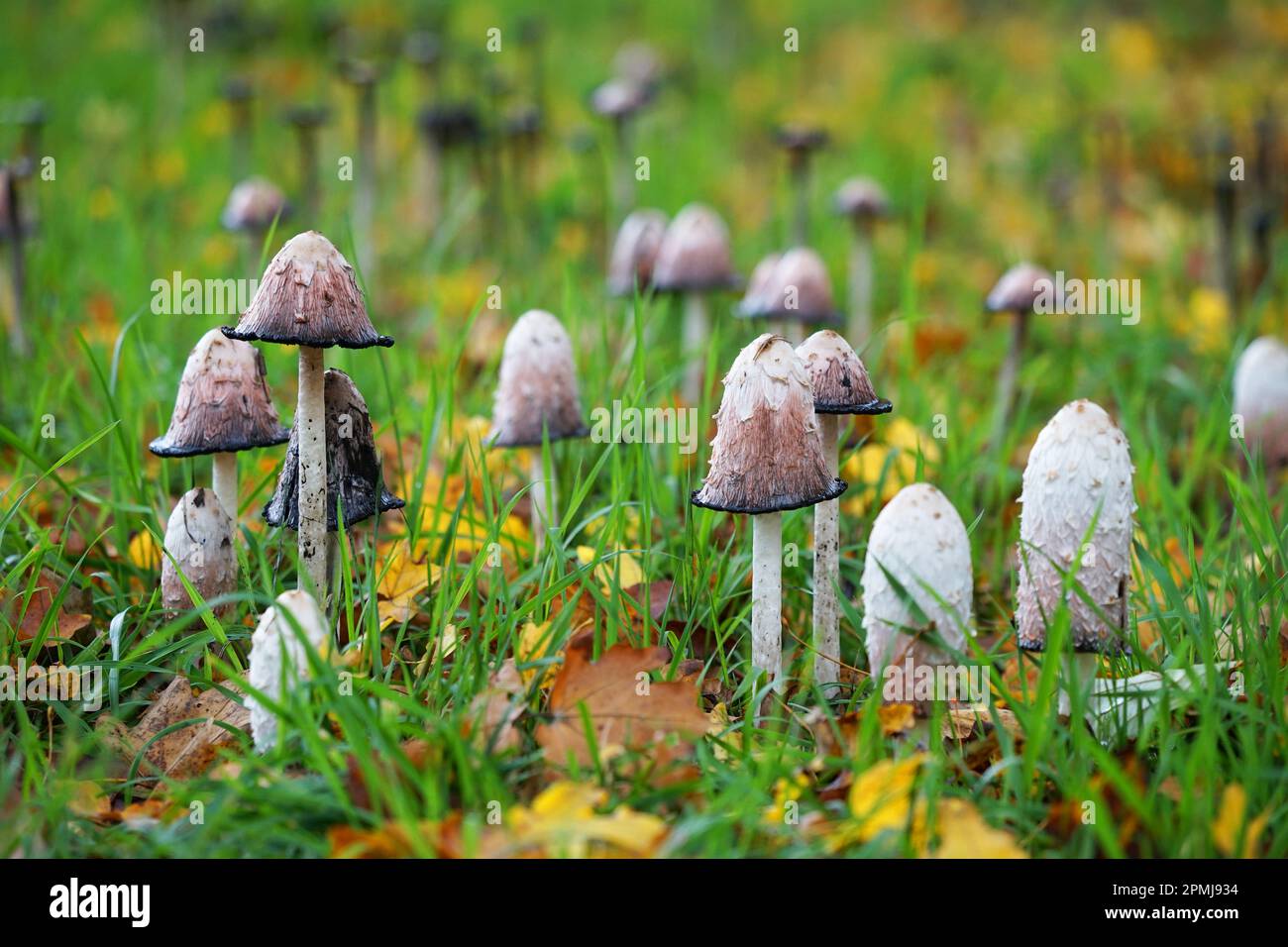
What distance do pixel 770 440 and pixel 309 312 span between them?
1039 mm

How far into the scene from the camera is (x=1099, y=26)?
12203 mm

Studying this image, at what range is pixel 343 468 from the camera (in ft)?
9.96

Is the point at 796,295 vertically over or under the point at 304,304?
over

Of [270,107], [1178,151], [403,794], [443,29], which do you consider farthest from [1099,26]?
[403,794]

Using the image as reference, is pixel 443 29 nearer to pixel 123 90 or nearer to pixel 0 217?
pixel 123 90

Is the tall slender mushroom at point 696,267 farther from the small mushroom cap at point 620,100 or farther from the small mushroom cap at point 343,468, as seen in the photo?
the small mushroom cap at point 343,468

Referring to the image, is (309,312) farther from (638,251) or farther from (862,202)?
(862,202)

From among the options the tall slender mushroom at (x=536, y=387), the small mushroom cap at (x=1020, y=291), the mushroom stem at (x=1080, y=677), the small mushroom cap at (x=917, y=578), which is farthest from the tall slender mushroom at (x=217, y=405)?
the small mushroom cap at (x=1020, y=291)

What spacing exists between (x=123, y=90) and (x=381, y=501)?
730 cm

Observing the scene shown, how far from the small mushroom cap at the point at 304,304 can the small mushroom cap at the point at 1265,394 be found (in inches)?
127

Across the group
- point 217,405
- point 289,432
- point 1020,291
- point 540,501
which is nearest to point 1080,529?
point 540,501

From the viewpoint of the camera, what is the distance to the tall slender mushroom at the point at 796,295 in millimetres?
4695

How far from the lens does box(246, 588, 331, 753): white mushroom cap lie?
249 cm

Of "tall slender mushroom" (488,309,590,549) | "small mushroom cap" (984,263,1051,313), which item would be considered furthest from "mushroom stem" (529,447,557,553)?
"small mushroom cap" (984,263,1051,313)
